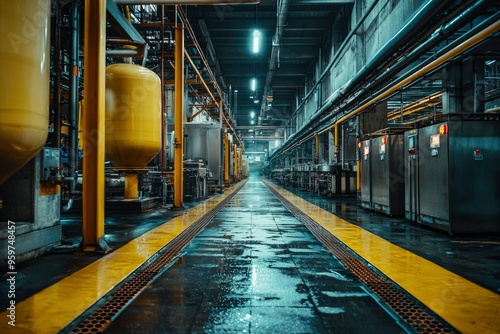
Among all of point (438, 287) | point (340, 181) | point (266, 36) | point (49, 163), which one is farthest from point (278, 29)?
point (438, 287)

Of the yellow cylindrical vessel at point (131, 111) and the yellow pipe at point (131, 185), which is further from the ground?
the yellow cylindrical vessel at point (131, 111)

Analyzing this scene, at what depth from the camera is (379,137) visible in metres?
7.45

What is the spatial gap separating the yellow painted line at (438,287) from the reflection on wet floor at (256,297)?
1.24 ft

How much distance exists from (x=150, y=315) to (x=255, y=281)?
987 mm

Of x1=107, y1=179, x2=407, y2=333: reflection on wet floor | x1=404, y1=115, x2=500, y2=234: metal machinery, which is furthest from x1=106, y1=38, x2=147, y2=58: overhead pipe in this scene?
x1=404, y1=115, x2=500, y2=234: metal machinery

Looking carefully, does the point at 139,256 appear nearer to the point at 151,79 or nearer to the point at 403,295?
the point at 403,295

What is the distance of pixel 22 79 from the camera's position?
2.76m

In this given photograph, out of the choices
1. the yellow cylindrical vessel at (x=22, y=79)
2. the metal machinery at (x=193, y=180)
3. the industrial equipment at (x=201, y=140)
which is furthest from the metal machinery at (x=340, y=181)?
the yellow cylindrical vessel at (x=22, y=79)

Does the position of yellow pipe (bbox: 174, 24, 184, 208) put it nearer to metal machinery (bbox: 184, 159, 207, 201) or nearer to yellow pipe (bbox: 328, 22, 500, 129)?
metal machinery (bbox: 184, 159, 207, 201)

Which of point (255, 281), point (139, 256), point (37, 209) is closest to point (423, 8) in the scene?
point (255, 281)

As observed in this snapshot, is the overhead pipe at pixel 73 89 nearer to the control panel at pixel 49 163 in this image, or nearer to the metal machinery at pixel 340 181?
the control panel at pixel 49 163

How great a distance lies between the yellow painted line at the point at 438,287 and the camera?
7.02ft

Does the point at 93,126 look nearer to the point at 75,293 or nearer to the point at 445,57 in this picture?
the point at 75,293

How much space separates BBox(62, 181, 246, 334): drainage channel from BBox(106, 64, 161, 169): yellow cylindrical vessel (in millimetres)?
3117
